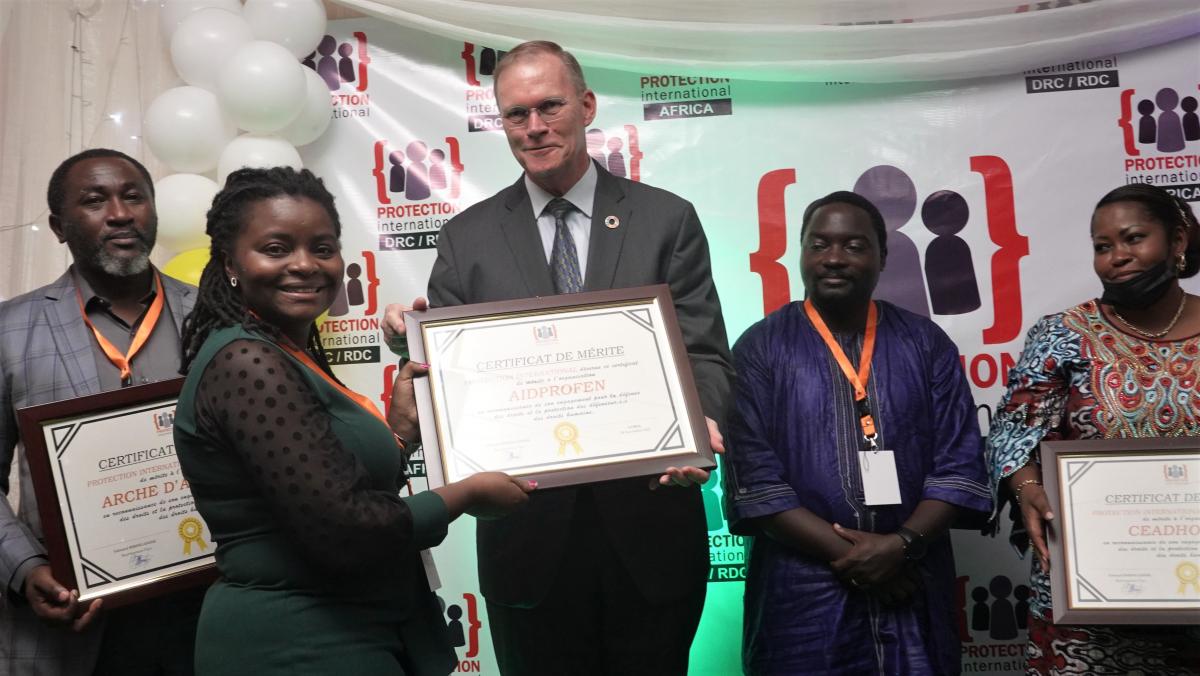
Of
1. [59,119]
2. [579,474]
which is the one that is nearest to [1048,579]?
[579,474]

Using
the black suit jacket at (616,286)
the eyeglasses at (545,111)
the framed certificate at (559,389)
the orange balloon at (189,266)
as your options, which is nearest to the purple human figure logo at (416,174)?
the orange balloon at (189,266)

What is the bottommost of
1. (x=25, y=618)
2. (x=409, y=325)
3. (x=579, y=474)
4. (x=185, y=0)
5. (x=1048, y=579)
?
(x=1048, y=579)

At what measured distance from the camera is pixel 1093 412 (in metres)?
2.72

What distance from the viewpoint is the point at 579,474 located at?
6.93 feet

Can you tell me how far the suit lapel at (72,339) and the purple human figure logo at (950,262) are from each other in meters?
2.80

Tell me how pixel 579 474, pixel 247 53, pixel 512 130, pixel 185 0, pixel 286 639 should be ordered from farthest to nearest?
pixel 185 0 < pixel 247 53 < pixel 512 130 < pixel 579 474 < pixel 286 639

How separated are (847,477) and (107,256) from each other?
80.8 inches

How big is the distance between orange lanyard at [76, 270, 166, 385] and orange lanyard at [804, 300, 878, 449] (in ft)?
6.03

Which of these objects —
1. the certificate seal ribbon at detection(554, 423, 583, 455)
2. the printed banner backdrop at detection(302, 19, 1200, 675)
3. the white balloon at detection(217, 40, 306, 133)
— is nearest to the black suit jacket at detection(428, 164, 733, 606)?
the certificate seal ribbon at detection(554, 423, 583, 455)

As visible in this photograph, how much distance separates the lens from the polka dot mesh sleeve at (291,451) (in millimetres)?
1659

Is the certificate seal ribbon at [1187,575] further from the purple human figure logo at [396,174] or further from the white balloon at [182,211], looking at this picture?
the white balloon at [182,211]

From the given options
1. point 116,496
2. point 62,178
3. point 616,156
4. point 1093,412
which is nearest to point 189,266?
point 62,178

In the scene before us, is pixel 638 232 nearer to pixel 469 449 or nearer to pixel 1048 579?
pixel 469 449

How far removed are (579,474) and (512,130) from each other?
97cm
